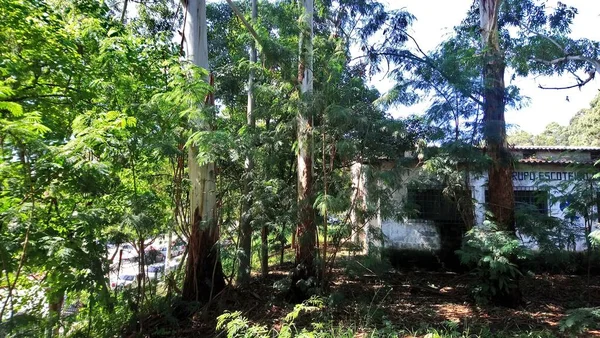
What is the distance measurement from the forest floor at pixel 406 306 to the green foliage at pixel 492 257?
350mm

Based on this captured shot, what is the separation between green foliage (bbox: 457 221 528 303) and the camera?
6.15 metres

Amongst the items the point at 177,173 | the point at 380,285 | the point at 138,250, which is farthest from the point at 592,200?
the point at 138,250

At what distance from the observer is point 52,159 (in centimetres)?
345

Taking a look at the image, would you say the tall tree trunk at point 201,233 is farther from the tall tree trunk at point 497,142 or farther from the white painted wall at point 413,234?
the white painted wall at point 413,234

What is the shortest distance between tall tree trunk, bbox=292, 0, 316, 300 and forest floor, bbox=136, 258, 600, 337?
2.19 feet

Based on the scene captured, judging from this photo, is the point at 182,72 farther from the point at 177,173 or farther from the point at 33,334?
the point at 33,334

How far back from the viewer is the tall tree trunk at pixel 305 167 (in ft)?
21.7

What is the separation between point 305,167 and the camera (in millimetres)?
6898

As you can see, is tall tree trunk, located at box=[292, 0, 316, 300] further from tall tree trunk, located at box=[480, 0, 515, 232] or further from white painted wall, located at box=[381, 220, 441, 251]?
white painted wall, located at box=[381, 220, 441, 251]

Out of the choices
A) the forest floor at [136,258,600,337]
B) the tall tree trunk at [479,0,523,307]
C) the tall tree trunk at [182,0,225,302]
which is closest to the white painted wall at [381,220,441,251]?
the forest floor at [136,258,600,337]

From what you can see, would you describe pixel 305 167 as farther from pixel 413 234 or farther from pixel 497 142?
pixel 413 234

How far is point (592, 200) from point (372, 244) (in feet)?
14.5

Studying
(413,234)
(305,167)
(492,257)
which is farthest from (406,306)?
(413,234)

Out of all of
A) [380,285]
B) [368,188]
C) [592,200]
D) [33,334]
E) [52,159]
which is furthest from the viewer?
[380,285]
